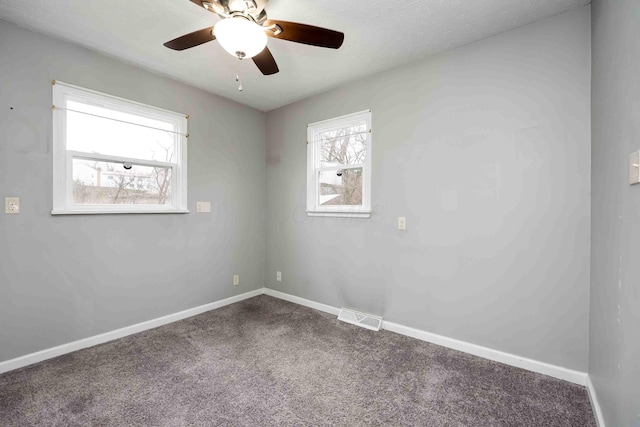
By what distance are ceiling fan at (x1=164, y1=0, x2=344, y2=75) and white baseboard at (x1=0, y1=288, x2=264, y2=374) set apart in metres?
2.51

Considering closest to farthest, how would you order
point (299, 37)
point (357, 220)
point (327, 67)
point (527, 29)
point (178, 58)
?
point (299, 37) < point (527, 29) < point (178, 58) < point (327, 67) < point (357, 220)

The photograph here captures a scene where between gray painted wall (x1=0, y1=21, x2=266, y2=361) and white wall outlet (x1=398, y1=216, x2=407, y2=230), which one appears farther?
white wall outlet (x1=398, y1=216, x2=407, y2=230)

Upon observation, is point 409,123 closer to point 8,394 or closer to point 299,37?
point 299,37

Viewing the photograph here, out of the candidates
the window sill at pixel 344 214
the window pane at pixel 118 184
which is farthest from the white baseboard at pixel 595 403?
the window pane at pixel 118 184

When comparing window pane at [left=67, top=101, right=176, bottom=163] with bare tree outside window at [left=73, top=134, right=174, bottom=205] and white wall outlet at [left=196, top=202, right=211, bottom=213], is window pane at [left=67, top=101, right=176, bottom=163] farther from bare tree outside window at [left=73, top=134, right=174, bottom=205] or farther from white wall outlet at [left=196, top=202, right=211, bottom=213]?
white wall outlet at [left=196, top=202, right=211, bottom=213]

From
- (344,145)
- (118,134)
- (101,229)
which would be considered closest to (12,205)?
(101,229)

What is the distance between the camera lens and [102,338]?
252cm

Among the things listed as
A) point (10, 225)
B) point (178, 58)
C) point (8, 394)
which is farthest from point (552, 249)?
point (10, 225)

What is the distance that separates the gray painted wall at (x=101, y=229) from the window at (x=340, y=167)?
3.01 feet

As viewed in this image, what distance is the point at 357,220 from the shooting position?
3.04 m

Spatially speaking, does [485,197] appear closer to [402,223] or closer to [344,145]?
[402,223]

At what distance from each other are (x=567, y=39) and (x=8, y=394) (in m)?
4.41

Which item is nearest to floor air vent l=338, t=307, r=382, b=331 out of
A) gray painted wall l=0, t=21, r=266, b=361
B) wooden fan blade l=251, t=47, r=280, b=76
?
gray painted wall l=0, t=21, r=266, b=361

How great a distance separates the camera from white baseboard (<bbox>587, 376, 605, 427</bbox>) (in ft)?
5.01
